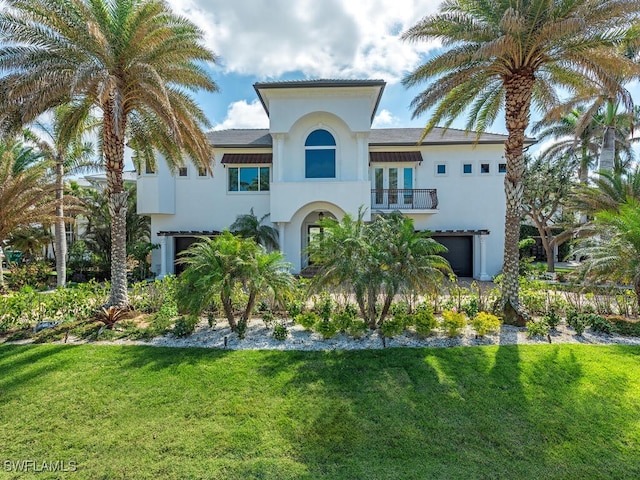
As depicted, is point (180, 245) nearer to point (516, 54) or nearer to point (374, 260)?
point (374, 260)

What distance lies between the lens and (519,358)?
7113 millimetres

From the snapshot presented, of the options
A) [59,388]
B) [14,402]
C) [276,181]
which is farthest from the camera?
[276,181]

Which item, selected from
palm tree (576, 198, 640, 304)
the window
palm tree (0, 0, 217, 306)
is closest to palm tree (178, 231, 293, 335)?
palm tree (0, 0, 217, 306)

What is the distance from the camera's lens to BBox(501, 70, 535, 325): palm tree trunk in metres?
9.42

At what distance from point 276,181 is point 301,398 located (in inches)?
532

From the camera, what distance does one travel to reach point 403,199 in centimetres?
1922

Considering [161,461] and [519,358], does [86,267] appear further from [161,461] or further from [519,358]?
[519,358]

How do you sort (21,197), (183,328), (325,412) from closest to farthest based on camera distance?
1. (325,412)
2. (183,328)
3. (21,197)

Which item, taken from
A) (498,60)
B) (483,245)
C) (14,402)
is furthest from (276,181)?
(14,402)

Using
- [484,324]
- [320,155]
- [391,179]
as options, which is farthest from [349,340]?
[391,179]

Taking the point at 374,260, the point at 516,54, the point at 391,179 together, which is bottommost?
the point at 374,260

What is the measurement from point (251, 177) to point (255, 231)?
3.87 meters

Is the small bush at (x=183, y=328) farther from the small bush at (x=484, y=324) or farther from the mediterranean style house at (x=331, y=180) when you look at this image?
the mediterranean style house at (x=331, y=180)

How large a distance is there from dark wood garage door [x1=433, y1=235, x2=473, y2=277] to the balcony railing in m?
2.79
